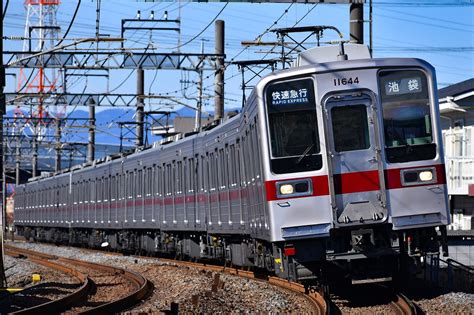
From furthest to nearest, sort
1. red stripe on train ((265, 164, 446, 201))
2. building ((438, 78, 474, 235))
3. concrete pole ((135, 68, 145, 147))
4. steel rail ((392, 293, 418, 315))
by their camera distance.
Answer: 1. concrete pole ((135, 68, 145, 147))
2. building ((438, 78, 474, 235))
3. red stripe on train ((265, 164, 446, 201))
4. steel rail ((392, 293, 418, 315))

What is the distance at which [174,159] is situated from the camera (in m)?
23.2

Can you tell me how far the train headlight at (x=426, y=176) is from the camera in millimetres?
11555

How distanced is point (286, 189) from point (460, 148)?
14.3 metres

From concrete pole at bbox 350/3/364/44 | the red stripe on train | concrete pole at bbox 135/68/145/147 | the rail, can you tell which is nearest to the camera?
the red stripe on train

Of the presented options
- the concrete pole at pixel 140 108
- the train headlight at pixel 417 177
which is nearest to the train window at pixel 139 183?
the concrete pole at pixel 140 108

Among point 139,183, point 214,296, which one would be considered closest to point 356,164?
point 214,296

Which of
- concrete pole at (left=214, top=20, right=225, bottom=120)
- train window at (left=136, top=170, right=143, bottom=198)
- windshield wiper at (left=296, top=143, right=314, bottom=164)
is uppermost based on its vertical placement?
concrete pole at (left=214, top=20, right=225, bottom=120)

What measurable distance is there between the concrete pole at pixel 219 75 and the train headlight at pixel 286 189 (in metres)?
14.1

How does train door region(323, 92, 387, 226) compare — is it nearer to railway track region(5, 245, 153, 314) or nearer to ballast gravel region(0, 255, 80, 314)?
railway track region(5, 245, 153, 314)

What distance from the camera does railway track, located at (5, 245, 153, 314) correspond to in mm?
13102

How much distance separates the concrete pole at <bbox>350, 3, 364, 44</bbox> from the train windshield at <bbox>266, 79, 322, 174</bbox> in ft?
15.4

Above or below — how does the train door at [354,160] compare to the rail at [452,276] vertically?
above

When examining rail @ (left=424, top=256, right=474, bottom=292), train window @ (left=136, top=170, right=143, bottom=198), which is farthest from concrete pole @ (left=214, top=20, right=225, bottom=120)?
rail @ (left=424, top=256, right=474, bottom=292)

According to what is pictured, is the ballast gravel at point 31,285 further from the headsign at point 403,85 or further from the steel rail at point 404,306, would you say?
the headsign at point 403,85
